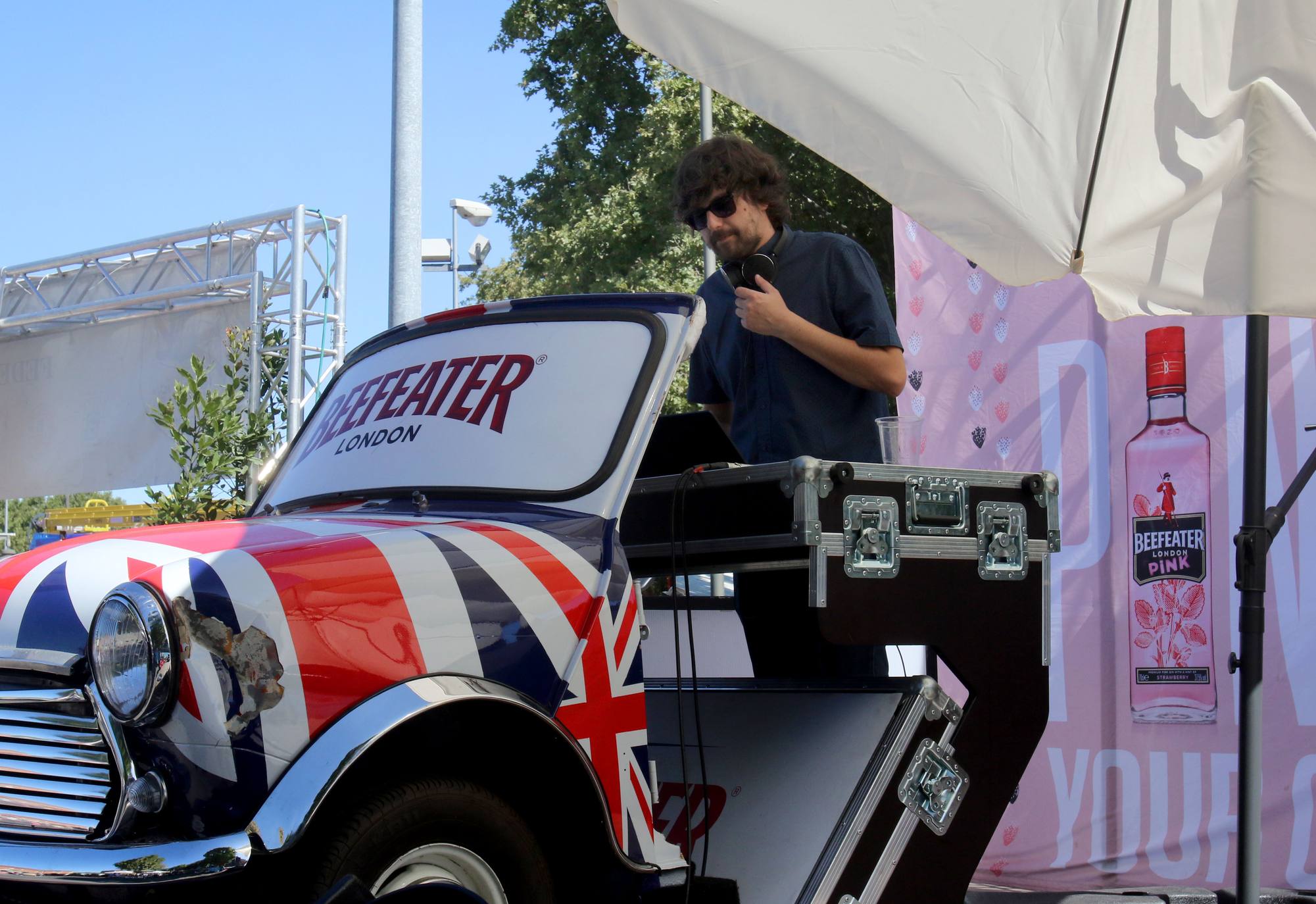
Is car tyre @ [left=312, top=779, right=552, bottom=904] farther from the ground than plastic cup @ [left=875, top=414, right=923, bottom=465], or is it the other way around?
plastic cup @ [left=875, top=414, right=923, bottom=465]

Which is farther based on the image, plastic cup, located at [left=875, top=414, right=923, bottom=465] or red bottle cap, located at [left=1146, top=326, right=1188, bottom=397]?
red bottle cap, located at [left=1146, top=326, right=1188, bottom=397]

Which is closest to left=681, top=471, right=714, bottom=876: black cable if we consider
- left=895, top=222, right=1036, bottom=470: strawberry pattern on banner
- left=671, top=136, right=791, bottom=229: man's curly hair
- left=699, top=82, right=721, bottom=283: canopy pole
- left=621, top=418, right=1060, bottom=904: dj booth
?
left=621, top=418, right=1060, bottom=904: dj booth

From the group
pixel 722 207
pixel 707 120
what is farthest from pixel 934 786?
pixel 707 120

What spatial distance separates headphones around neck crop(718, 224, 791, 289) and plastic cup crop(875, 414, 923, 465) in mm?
526

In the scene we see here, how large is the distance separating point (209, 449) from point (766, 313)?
10.4 m

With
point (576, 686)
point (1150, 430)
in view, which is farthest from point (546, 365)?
point (1150, 430)

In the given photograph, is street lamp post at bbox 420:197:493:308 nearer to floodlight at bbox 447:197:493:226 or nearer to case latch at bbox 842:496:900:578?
floodlight at bbox 447:197:493:226

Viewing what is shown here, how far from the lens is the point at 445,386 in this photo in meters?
3.06

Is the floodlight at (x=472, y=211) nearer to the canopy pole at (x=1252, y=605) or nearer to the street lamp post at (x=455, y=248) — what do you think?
the street lamp post at (x=455, y=248)

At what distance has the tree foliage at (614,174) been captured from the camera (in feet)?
49.5

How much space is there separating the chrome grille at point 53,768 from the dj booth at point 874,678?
4.44 ft

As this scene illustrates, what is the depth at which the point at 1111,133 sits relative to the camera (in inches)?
84.3

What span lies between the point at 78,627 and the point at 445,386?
112cm

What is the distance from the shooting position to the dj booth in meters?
2.86
